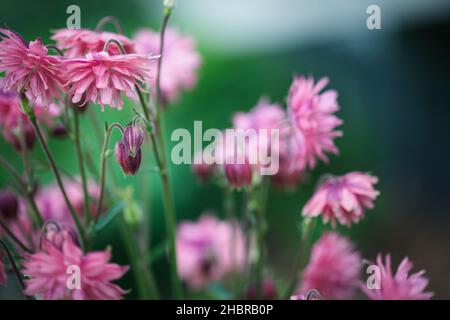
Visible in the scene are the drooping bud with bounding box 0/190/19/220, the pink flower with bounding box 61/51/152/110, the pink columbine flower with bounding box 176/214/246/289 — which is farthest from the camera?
the pink columbine flower with bounding box 176/214/246/289

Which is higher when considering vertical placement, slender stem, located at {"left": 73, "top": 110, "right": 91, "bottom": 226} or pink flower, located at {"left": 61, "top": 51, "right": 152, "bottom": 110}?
pink flower, located at {"left": 61, "top": 51, "right": 152, "bottom": 110}

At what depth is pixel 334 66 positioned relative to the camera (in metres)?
2.96

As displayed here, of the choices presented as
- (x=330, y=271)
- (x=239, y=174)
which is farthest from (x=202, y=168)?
(x=330, y=271)

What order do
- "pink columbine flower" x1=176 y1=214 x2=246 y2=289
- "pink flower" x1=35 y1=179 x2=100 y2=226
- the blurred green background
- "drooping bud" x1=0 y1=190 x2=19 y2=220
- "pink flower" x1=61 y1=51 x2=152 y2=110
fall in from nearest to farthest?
1. "pink flower" x1=61 y1=51 x2=152 y2=110
2. "drooping bud" x1=0 y1=190 x2=19 y2=220
3. "pink flower" x1=35 y1=179 x2=100 y2=226
4. "pink columbine flower" x1=176 y1=214 x2=246 y2=289
5. the blurred green background

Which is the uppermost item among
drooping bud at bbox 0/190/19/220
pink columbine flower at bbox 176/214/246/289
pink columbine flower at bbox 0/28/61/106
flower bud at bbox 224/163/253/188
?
pink columbine flower at bbox 0/28/61/106

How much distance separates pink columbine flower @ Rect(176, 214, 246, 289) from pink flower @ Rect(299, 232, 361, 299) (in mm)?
319

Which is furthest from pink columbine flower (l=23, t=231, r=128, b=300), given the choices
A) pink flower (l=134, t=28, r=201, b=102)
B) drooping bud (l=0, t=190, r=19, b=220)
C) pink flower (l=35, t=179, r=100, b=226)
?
pink flower (l=134, t=28, r=201, b=102)

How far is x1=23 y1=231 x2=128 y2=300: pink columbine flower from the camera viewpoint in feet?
2.82

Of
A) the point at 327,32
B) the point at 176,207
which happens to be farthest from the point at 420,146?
the point at 176,207

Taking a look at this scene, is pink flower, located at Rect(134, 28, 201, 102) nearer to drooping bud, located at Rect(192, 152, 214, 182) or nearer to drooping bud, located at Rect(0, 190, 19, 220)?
drooping bud, located at Rect(192, 152, 214, 182)

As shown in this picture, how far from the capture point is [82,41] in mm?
897

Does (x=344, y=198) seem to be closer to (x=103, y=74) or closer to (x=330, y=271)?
(x=330, y=271)

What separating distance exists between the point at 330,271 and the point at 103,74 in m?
0.57

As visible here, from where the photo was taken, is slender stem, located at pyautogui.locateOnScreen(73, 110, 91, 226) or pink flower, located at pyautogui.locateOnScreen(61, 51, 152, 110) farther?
slender stem, located at pyautogui.locateOnScreen(73, 110, 91, 226)
